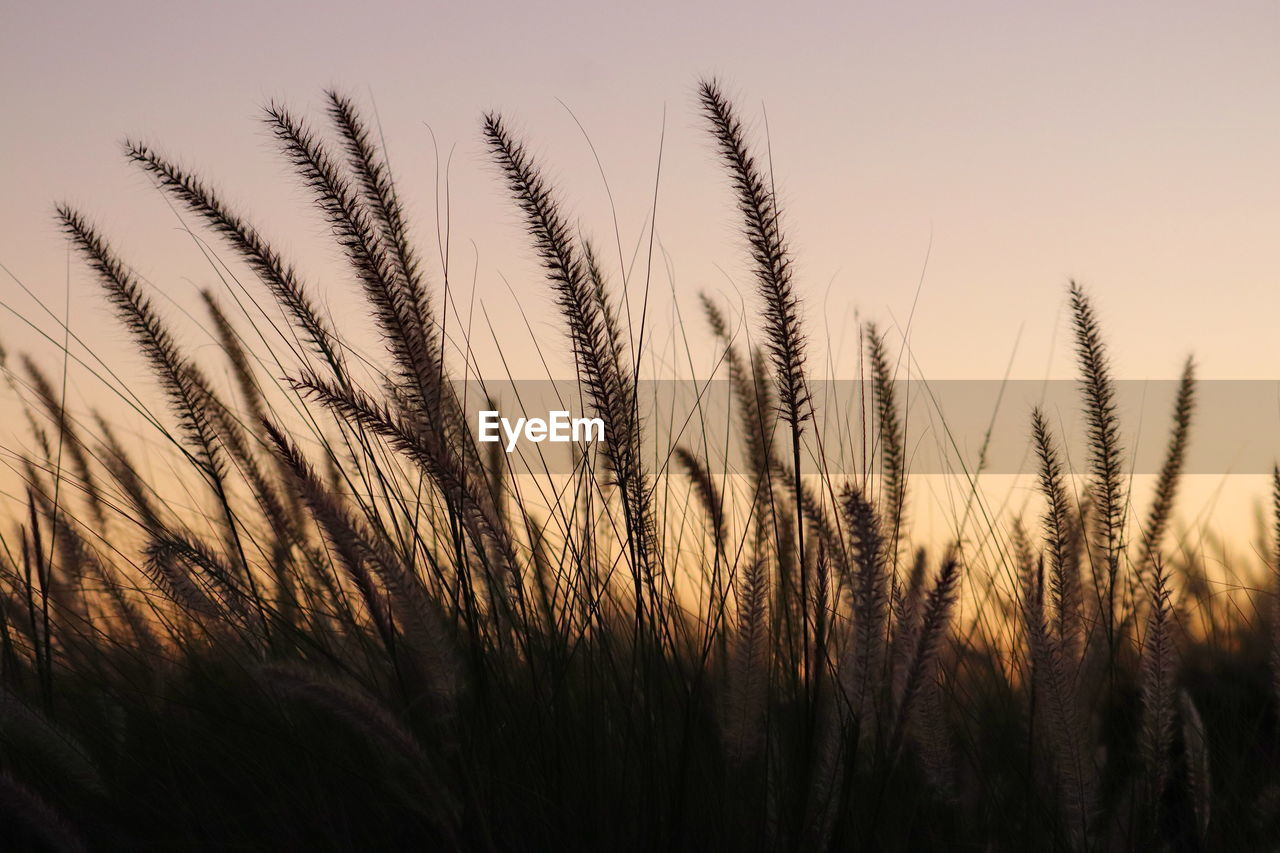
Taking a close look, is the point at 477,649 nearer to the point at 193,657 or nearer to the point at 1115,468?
the point at 193,657

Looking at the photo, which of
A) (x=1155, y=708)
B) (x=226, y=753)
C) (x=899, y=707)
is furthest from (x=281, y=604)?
(x=1155, y=708)

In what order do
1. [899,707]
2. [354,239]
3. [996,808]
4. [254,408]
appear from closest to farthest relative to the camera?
[899,707] < [354,239] < [996,808] < [254,408]

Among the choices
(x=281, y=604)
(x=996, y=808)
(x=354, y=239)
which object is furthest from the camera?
(x=281, y=604)

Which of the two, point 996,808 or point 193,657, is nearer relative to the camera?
point 996,808

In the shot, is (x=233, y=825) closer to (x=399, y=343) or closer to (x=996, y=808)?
(x=399, y=343)

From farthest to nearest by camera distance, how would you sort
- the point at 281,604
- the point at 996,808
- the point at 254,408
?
the point at 254,408, the point at 281,604, the point at 996,808

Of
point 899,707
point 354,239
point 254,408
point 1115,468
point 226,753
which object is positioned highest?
point 354,239

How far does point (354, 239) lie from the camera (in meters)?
1.65

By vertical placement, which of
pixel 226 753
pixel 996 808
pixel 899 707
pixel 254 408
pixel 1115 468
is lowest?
pixel 996 808

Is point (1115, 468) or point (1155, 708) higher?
point (1115, 468)

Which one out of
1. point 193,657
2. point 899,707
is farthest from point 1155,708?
point 193,657

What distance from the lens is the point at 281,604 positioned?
2312mm

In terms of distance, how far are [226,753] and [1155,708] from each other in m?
1.54

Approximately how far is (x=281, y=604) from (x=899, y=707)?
4.43 feet
